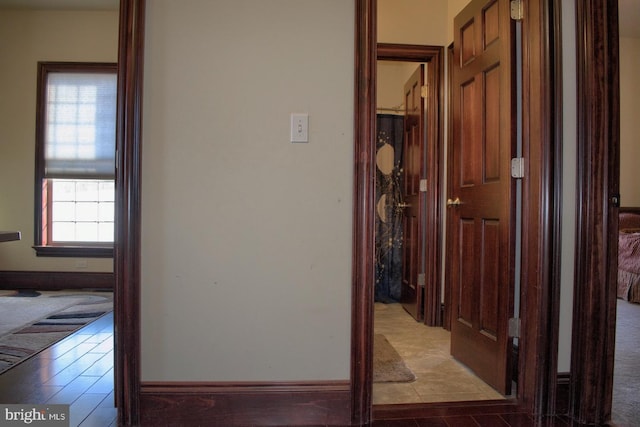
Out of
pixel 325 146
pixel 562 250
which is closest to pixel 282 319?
pixel 325 146

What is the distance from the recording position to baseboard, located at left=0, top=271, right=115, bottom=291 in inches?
169

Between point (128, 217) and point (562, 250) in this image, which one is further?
point (562, 250)

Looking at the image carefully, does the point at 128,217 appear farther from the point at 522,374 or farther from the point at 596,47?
the point at 596,47

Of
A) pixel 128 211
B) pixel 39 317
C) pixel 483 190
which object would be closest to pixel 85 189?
pixel 39 317

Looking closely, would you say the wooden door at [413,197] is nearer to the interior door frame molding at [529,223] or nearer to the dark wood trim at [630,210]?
the interior door frame molding at [529,223]

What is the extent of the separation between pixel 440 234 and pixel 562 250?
1456mm

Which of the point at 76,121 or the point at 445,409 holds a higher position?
the point at 76,121

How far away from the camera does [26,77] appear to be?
4277 millimetres

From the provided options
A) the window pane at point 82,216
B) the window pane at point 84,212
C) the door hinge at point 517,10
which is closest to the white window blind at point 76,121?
the window pane at point 82,216

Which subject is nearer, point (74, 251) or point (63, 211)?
point (74, 251)

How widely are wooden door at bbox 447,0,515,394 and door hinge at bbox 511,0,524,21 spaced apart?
27mm

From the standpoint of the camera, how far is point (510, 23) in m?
1.90

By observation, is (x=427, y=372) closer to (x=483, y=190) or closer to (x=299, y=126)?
(x=483, y=190)

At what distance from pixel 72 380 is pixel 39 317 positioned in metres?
1.51
